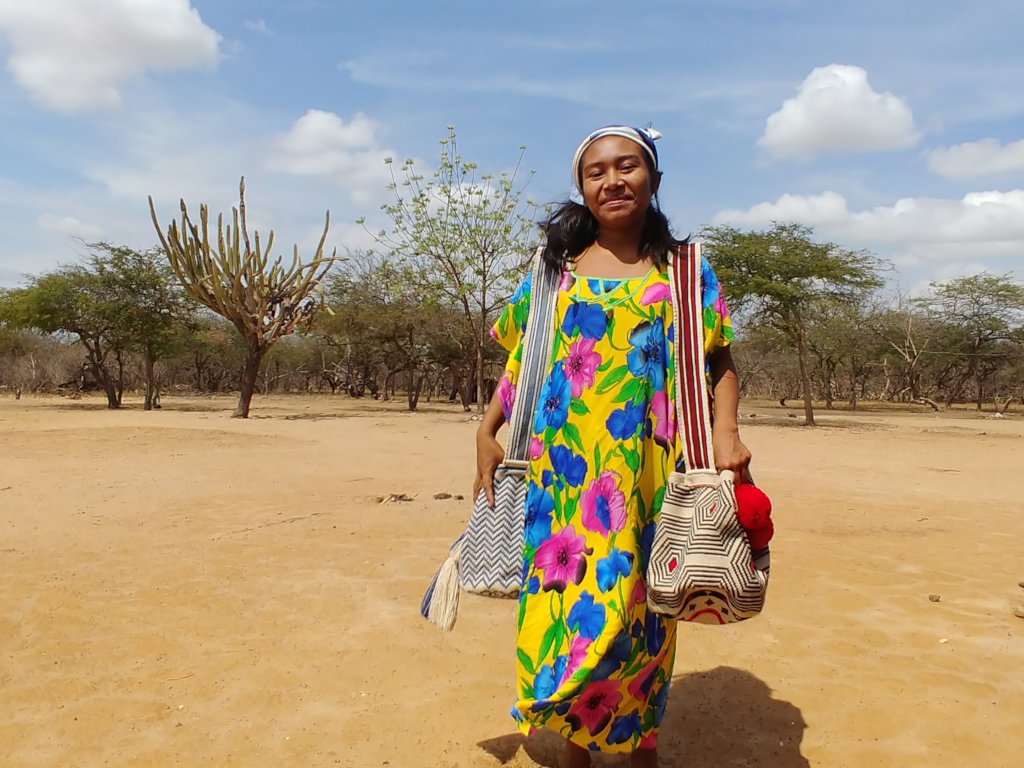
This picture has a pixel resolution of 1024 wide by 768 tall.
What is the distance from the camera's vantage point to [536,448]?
1932mm

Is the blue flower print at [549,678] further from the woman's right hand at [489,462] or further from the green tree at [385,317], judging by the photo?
the green tree at [385,317]

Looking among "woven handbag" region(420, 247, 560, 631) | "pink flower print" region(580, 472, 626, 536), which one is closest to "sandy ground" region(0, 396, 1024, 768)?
"woven handbag" region(420, 247, 560, 631)

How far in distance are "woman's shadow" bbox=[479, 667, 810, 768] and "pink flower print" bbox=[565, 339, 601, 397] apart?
1167 mm

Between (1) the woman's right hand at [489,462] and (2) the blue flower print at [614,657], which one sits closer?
(2) the blue flower print at [614,657]

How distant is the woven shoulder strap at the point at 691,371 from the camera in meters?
1.76

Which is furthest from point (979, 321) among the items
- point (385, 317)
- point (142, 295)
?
point (142, 295)

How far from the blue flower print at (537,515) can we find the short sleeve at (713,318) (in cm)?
54

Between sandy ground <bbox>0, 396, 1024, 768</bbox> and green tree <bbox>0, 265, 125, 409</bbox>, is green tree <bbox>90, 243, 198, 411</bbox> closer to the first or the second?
green tree <bbox>0, 265, 125, 409</bbox>

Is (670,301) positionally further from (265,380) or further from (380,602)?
(265,380)

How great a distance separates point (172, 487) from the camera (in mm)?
6992

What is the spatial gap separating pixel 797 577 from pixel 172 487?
5.46 meters

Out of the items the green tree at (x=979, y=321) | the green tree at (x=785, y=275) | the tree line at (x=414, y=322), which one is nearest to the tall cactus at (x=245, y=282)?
the tree line at (x=414, y=322)

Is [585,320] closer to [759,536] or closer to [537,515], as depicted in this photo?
[537,515]

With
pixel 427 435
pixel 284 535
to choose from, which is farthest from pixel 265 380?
pixel 284 535
